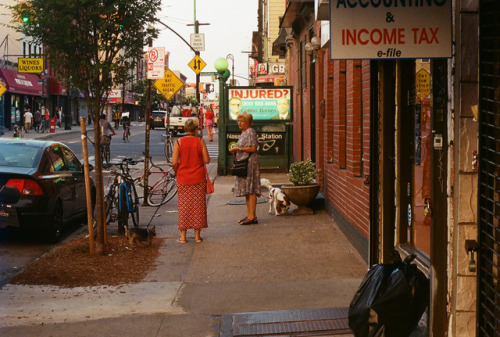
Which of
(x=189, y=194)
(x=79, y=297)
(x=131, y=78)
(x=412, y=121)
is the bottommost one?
(x=79, y=297)

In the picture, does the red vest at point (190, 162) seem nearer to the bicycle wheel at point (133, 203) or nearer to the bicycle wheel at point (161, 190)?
the bicycle wheel at point (133, 203)

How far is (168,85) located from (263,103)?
8.82 ft

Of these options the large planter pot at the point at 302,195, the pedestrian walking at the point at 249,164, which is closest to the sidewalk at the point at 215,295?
the pedestrian walking at the point at 249,164

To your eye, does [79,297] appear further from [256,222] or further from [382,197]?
[256,222]

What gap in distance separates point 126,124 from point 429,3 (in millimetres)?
37492

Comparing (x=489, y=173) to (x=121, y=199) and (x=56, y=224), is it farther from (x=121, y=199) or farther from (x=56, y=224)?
(x=56, y=224)

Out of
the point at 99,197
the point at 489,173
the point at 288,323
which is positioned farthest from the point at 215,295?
the point at 489,173

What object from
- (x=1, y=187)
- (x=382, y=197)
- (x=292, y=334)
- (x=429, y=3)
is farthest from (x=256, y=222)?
(x=429, y=3)

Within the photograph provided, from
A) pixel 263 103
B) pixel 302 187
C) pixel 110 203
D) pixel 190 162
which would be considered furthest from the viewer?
pixel 263 103

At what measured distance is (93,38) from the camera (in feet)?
30.4

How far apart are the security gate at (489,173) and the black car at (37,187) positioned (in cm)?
717

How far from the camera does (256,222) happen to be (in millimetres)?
11922

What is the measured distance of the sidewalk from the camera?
20.2 ft

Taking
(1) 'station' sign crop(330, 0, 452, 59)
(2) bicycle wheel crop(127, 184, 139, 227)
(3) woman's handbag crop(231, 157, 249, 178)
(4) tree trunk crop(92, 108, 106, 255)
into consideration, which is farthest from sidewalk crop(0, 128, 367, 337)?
(1) 'station' sign crop(330, 0, 452, 59)
